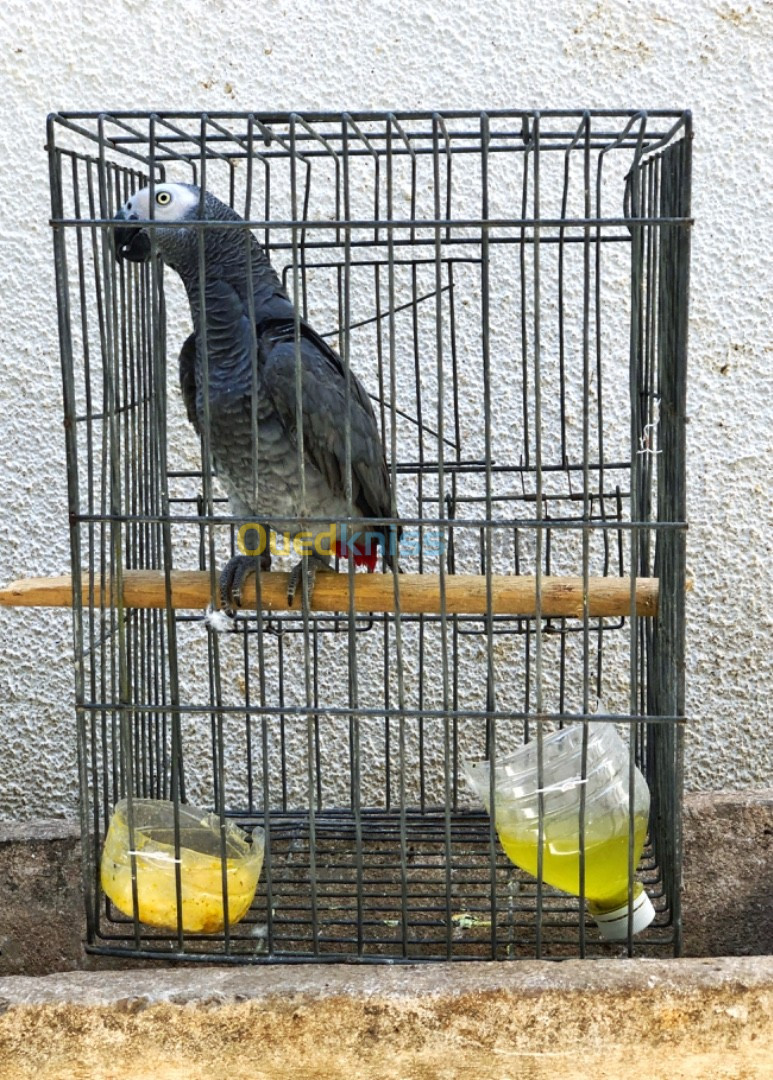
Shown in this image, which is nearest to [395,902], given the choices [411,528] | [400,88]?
[411,528]

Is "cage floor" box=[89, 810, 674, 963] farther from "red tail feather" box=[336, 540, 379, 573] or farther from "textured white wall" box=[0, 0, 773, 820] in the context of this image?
"textured white wall" box=[0, 0, 773, 820]

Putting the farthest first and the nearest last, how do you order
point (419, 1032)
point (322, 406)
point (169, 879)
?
point (322, 406)
point (169, 879)
point (419, 1032)

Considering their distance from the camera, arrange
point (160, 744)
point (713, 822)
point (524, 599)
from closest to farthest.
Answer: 1. point (524, 599)
2. point (713, 822)
3. point (160, 744)

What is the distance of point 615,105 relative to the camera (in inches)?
71.4

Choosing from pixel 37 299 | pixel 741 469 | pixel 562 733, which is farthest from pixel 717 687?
pixel 37 299

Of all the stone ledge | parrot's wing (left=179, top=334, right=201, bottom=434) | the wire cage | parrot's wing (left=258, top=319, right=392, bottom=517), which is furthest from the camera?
parrot's wing (left=179, top=334, right=201, bottom=434)

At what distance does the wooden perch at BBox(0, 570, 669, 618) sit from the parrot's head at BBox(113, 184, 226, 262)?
1.35 feet

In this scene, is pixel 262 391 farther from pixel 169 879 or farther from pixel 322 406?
pixel 169 879

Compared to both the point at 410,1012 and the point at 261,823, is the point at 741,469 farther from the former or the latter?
the point at 410,1012

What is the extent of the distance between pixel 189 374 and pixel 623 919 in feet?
3.03

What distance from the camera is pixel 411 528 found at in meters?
1.87

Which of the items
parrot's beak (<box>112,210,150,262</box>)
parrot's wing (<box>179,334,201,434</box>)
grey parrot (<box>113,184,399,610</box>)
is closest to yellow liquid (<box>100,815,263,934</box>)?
grey parrot (<box>113,184,399,610</box>)

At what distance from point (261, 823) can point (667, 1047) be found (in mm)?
731

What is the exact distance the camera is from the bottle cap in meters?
1.23
